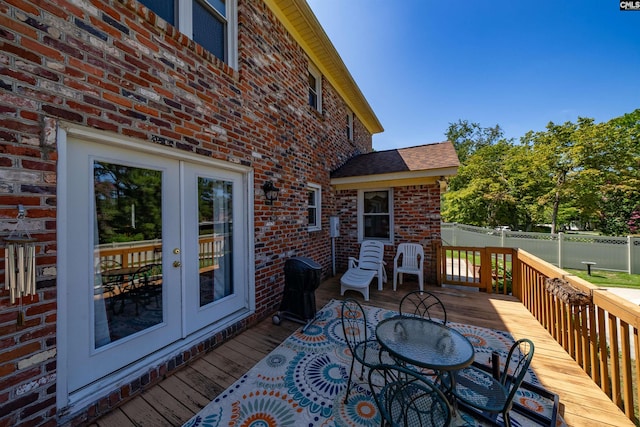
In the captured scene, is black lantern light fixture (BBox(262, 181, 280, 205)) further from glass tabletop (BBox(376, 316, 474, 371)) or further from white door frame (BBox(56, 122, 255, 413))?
glass tabletop (BBox(376, 316, 474, 371))

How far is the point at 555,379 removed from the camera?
7.89 feet

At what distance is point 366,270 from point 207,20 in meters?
5.16

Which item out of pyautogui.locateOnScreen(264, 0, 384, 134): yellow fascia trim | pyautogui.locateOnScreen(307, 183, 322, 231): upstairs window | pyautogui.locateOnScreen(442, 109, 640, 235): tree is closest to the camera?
pyautogui.locateOnScreen(264, 0, 384, 134): yellow fascia trim

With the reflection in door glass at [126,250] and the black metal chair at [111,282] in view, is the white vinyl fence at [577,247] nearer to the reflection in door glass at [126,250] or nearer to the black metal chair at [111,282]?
the reflection in door glass at [126,250]

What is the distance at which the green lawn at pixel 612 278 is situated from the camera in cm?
669

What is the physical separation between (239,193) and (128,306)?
1.82 meters

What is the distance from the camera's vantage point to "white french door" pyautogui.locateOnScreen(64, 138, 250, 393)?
6.36ft

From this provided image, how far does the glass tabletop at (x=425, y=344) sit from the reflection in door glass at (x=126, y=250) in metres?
2.43

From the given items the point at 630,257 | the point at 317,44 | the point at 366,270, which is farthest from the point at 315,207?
the point at 630,257

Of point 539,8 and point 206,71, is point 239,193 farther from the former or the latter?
point 539,8

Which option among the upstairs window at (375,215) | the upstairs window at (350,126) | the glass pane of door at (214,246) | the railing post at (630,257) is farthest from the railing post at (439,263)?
the railing post at (630,257)

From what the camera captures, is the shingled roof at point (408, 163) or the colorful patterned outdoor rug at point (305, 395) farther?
the shingled roof at point (408, 163)

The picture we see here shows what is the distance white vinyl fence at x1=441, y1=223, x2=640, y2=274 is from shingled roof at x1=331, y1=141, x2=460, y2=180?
569cm

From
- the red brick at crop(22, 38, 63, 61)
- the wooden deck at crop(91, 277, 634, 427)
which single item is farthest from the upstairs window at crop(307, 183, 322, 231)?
the red brick at crop(22, 38, 63, 61)
